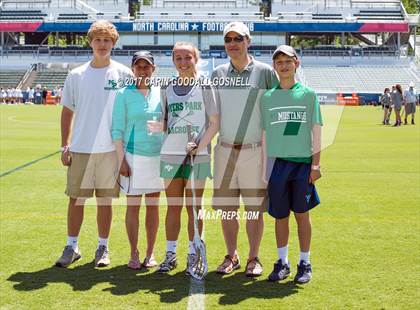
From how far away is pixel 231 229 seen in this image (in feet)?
18.8

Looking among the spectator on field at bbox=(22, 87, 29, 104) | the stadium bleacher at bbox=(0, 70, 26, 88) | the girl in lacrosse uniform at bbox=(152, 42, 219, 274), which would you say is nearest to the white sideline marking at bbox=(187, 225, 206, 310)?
the girl in lacrosse uniform at bbox=(152, 42, 219, 274)

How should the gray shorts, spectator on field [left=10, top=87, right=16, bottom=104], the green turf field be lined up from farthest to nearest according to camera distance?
spectator on field [left=10, top=87, right=16, bottom=104] → the gray shorts → the green turf field

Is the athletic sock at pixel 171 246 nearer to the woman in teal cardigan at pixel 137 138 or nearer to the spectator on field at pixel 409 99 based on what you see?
the woman in teal cardigan at pixel 137 138

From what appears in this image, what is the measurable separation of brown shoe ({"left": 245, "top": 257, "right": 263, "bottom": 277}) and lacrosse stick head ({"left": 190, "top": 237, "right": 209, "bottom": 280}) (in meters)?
0.38

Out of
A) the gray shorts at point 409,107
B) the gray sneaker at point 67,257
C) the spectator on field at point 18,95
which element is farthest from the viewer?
the spectator on field at point 18,95

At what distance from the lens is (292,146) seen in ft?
17.7

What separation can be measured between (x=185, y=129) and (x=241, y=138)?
52cm

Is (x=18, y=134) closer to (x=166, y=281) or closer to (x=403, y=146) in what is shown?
(x=403, y=146)

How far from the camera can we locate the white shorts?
572 cm

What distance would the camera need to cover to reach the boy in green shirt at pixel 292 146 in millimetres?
5344

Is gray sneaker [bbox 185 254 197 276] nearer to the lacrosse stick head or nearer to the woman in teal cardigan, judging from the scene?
the lacrosse stick head

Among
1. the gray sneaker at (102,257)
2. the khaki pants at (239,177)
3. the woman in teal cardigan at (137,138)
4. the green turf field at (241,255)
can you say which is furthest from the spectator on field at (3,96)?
the khaki pants at (239,177)

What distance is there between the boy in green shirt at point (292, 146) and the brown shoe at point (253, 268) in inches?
5.8

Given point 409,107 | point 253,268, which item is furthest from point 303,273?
point 409,107
